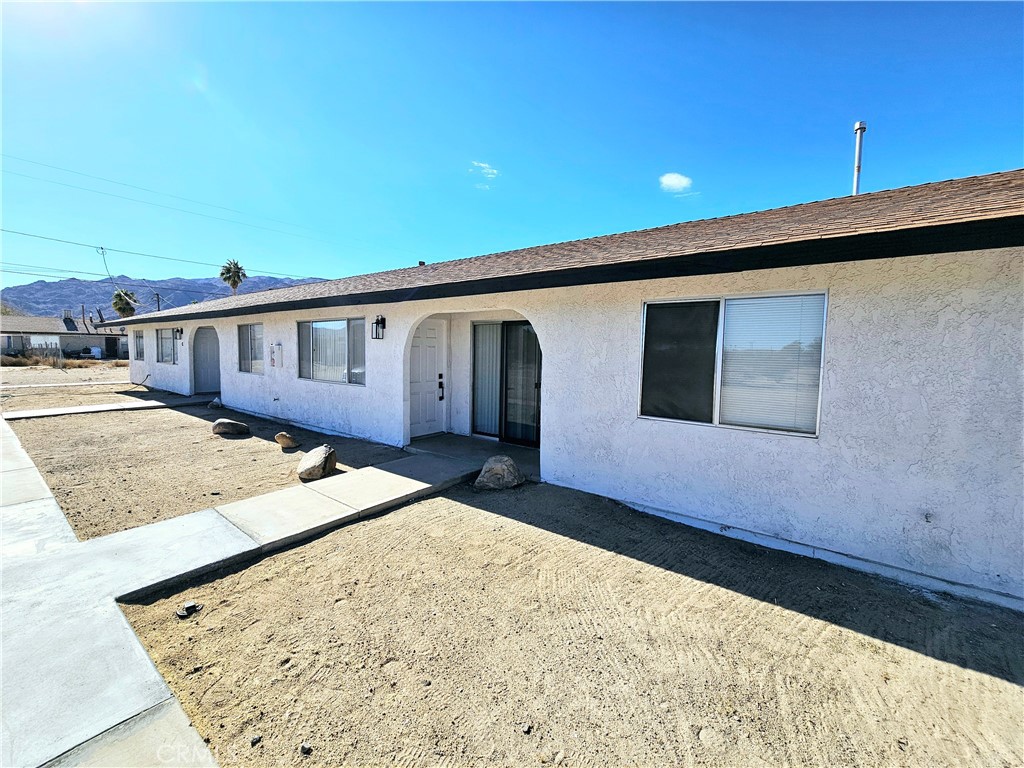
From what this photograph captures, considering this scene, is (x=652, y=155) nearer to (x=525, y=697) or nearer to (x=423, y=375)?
(x=423, y=375)

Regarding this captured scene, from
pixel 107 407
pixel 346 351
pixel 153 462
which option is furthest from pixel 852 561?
pixel 107 407

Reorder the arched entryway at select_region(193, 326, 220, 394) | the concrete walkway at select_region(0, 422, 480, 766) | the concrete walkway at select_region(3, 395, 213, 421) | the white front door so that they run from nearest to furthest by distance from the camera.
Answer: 1. the concrete walkway at select_region(0, 422, 480, 766)
2. the white front door
3. the concrete walkway at select_region(3, 395, 213, 421)
4. the arched entryway at select_region(193, 326, 220, 394)

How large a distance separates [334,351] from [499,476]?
5485 millimetres

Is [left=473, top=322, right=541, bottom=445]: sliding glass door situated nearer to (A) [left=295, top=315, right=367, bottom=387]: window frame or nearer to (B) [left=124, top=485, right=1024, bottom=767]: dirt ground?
(A) [left=295, top=315, right=367, bottom=387]: window frame

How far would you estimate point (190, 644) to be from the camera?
9.27 feet

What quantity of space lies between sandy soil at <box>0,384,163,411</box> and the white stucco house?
1379 centimetres

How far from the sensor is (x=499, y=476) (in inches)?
235

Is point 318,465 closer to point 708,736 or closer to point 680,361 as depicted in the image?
point 680,361

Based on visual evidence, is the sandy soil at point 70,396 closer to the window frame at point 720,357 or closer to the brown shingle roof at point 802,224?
the brown shingle roof at point 802,224

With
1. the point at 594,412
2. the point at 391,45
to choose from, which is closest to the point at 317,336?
the point at 391,45

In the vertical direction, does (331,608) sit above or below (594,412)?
below

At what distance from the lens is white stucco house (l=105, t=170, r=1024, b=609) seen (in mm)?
3348

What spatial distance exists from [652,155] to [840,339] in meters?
9.94

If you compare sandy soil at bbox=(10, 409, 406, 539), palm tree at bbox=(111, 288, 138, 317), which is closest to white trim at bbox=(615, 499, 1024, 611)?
sandy soil at bbox=(10, 409, 406, 539)
